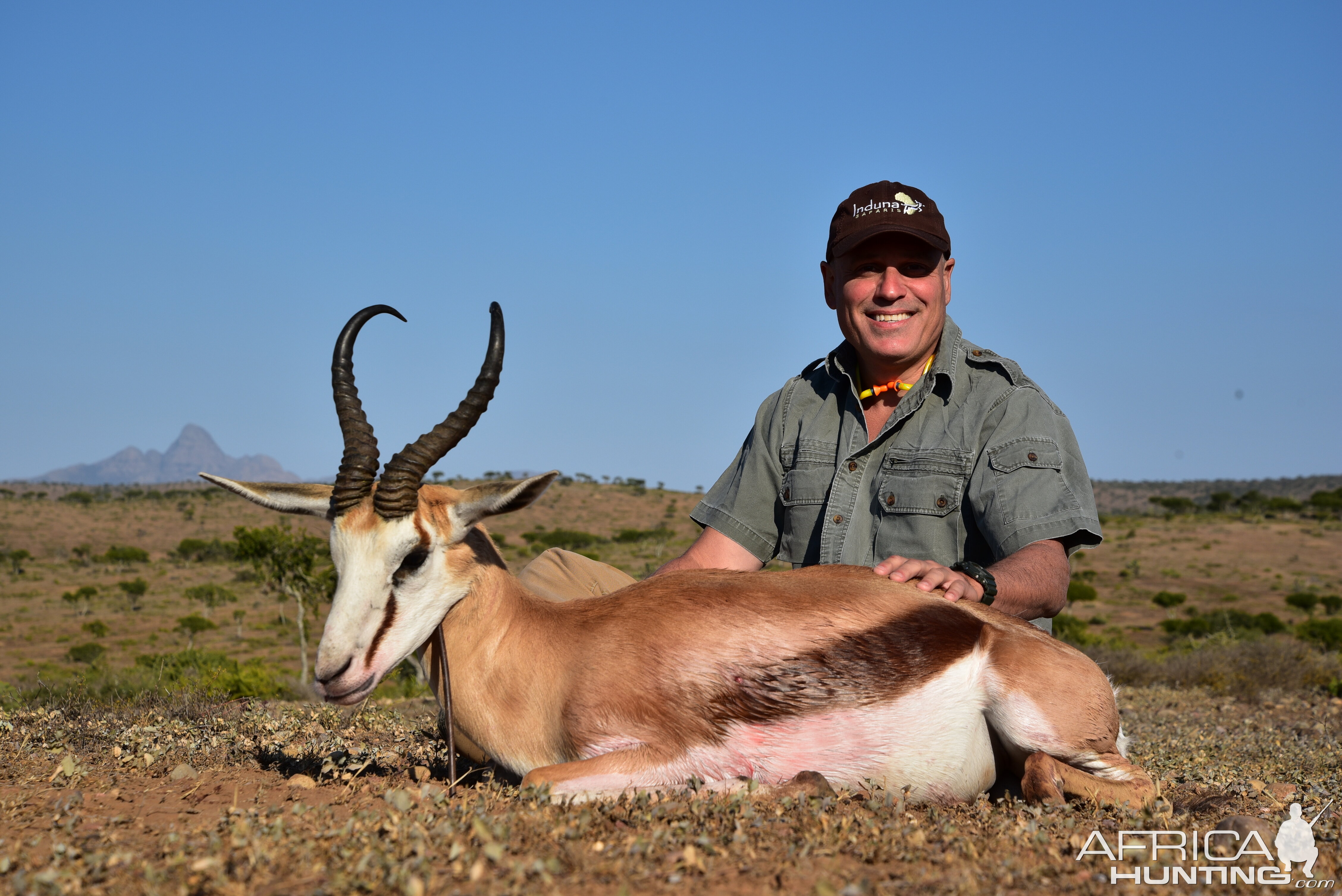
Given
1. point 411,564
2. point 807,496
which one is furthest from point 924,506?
point 411,564

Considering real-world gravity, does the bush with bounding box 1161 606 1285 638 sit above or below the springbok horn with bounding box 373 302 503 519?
below

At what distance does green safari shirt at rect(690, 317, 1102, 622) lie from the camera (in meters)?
5.88

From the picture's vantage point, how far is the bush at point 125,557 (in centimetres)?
5378

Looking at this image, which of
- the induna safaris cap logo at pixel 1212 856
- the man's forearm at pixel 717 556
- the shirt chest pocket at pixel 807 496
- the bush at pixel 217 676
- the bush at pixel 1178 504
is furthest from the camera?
the bush at pixel 1178 504

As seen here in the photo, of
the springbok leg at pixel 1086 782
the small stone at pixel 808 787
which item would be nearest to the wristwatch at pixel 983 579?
the springbok leg at pixel 1086 782

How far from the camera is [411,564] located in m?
4.72

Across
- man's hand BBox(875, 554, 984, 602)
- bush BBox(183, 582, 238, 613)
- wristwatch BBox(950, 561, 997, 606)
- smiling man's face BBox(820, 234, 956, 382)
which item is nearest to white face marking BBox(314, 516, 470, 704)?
man's hand BBox(875, 554, 984, 602)

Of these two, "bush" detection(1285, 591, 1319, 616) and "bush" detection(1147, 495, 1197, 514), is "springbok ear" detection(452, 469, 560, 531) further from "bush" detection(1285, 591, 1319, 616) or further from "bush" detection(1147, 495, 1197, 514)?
"bush" detection(1147, 495, 1197, 514)

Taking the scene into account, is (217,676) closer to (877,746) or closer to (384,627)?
(384,627)

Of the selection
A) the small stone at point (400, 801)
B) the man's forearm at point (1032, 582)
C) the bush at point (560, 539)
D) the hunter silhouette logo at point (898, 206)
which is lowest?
the bush at point (560, 539)

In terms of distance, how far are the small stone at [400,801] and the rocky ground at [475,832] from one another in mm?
10

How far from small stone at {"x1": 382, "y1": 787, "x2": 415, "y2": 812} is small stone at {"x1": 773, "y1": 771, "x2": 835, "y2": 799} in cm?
159

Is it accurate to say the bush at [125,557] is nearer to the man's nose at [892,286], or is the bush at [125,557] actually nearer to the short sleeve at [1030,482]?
the man's nose at [892,286]

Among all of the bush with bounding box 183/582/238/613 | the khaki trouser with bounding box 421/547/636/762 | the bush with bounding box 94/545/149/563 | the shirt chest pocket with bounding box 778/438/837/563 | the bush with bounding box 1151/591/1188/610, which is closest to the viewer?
the shirt chest pocket with bounding box 778/438/837/563
